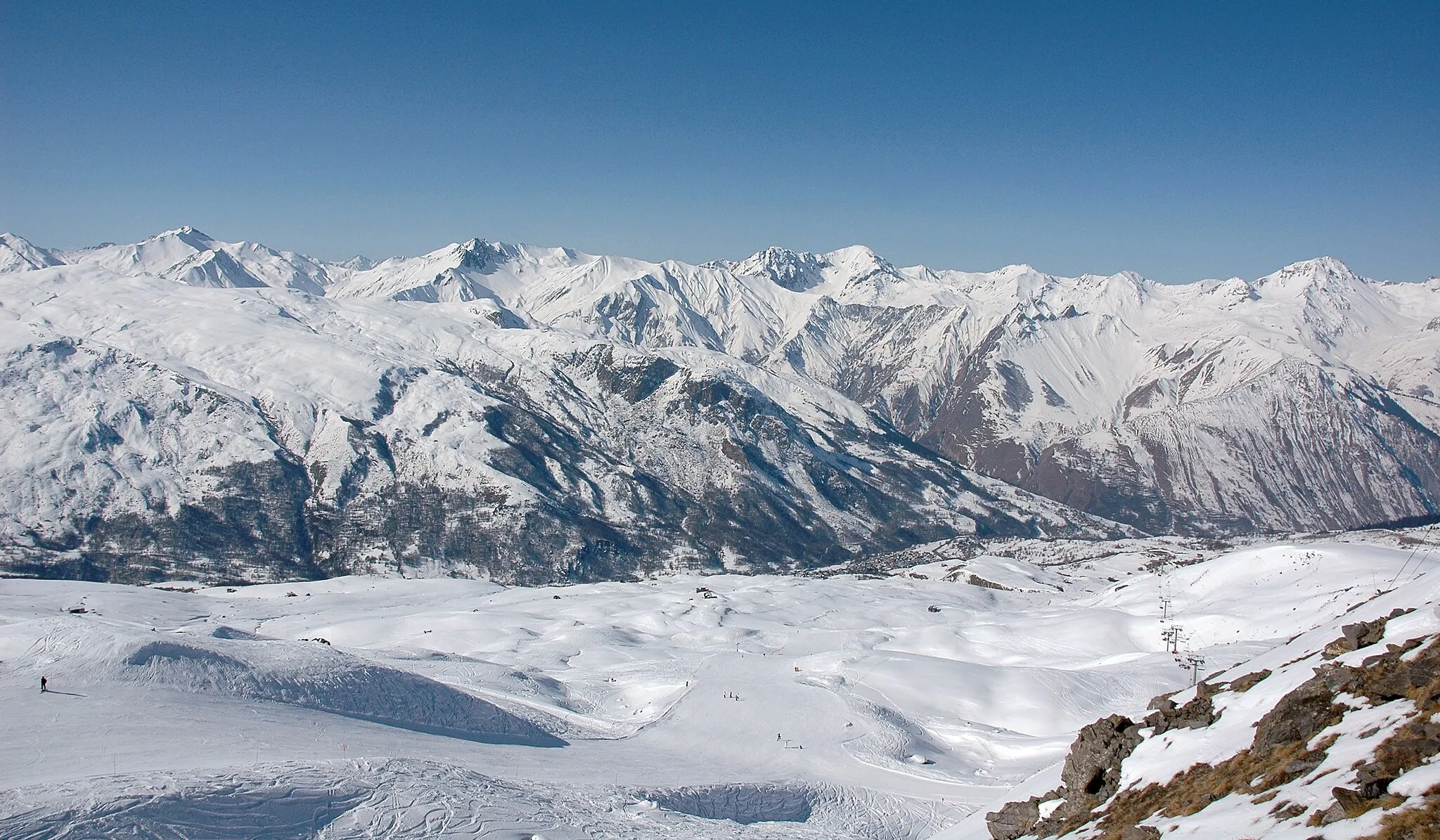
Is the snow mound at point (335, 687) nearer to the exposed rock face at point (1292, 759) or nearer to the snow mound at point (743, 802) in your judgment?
the snow mound at point (743, 802)

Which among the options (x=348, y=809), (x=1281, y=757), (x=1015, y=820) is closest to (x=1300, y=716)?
(x=1281, y=757)

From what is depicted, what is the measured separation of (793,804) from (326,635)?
9374cm

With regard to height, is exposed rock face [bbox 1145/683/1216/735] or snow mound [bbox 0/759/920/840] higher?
exposed rock face [bbox 1145/683/1216/735]

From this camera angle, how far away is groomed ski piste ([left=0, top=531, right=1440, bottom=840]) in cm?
3731

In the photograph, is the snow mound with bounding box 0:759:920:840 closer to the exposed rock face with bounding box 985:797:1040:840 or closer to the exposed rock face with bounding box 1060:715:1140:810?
the exposed rock face with bounding box 985:797:1040:840

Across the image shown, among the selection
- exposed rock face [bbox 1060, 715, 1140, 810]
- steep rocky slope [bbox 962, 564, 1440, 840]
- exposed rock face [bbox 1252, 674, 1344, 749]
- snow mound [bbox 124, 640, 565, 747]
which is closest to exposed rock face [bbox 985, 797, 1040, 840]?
steep rocky slope [bbox 962, 564, 1440, 840]

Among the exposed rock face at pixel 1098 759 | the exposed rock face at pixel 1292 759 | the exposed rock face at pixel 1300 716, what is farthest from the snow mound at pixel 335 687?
the exposed rock face at pixel 1300 716

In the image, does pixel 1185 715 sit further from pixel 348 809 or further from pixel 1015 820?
pixel 348 809

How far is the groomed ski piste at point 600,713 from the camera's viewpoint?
3731 cm

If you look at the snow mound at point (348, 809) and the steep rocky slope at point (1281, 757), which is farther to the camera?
the snow mound at point (348, 809)

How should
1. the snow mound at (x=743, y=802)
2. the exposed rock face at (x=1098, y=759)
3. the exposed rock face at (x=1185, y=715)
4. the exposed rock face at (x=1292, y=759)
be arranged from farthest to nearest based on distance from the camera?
the snow mound at (x=743, y=802), the exposed rock face at (x=1185, y=715), the exposed rock face at (x=1098, y=759), the exposed rock face at (x=1292, y=759)

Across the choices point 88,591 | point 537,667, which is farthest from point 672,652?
point 88,591

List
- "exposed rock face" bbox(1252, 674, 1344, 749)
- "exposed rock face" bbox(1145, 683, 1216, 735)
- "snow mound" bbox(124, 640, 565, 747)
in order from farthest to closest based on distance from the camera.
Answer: "snow mound" bbox(124, 640, 565, 747) < "exposed rock face" bbox(1145, 683, 1216, 735) < "exposed rock face" bbox(1252, 674, 1344, 749)

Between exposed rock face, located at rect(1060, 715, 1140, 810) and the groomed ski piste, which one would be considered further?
the groomed ski piste
